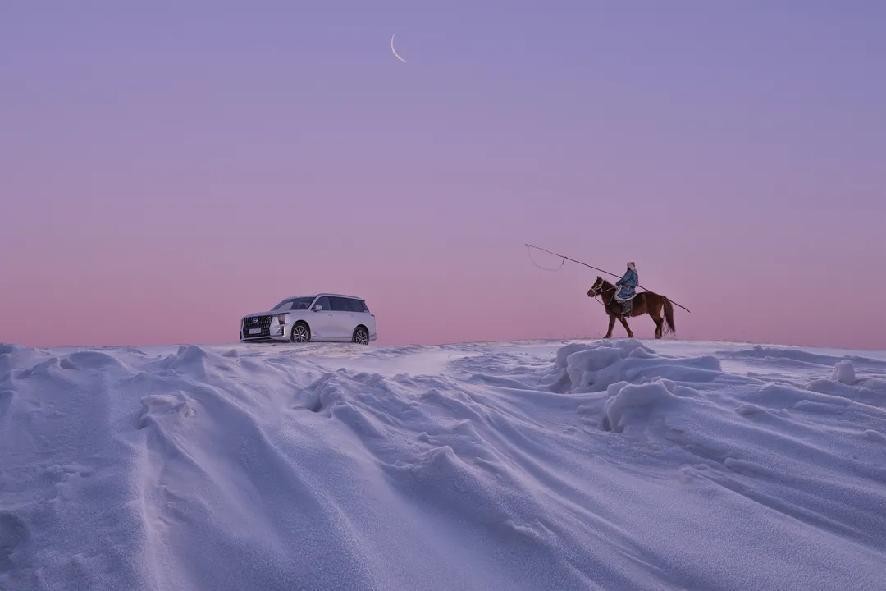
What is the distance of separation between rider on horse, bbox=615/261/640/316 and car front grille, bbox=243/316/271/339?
10.8 metres

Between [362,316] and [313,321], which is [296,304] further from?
[362,316]

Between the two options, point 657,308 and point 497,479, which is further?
point 657,308

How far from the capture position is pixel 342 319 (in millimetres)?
23625

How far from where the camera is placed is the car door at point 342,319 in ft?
76.6

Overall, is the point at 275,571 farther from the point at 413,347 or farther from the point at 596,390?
the point at 413,347

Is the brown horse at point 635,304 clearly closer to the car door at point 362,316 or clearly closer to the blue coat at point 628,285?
the blue coat at point 628,285

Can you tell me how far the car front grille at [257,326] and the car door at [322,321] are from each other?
128 cm

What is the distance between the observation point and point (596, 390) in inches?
302

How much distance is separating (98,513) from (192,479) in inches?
21.9

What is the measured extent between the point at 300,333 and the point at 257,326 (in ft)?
4.51

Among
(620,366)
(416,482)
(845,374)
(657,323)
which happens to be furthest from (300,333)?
(416,482)

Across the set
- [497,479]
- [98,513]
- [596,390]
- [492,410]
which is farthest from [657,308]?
[98,513]

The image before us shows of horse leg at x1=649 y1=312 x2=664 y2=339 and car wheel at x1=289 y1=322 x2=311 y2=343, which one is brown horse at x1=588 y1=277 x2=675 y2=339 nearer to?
horse leg at x1=649 y1=312 x2=664 y2=339

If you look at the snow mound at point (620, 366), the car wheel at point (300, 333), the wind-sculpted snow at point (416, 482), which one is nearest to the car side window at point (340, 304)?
the car wheel at point (300, 333)
